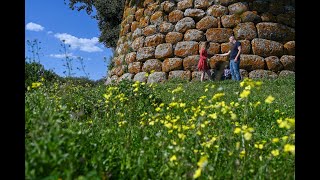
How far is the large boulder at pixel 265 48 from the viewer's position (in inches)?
559

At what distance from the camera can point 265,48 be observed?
14234mm

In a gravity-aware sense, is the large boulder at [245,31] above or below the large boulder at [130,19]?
below

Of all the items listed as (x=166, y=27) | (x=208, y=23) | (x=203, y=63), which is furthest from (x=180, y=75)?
(x=208, y=23)

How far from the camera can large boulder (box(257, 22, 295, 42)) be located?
1445 centimetres

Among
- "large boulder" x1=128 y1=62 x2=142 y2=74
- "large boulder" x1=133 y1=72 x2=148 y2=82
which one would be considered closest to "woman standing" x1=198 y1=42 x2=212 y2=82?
"large boulder" x1=133 y1=72 x2=148 y2=82

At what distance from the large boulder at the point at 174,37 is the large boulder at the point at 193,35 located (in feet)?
0.67

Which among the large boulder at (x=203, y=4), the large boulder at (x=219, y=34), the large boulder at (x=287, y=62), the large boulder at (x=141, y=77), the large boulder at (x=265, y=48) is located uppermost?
the large boulder at (x=203, y=4)

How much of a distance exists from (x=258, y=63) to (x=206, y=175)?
37.9ft

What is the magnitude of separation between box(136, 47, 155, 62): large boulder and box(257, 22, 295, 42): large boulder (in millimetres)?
3560

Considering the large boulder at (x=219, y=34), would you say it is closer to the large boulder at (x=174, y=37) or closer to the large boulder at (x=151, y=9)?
the large boulder at (x=174, y=37)

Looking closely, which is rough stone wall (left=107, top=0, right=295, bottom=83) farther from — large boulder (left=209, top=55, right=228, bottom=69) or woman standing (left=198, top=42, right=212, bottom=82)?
woman standing (left=198, top=42, right=212, bottom=82)

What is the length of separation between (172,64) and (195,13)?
195 centimetres

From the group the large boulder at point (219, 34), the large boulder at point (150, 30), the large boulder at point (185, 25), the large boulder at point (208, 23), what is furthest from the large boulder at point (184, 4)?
the large boulder at point (219, 34)

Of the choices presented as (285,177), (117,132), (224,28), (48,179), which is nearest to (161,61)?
(224,28)
